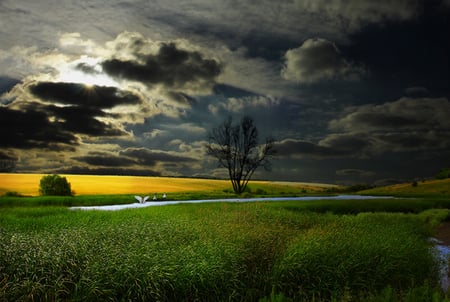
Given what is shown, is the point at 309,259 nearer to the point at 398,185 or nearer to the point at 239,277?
the point at 239,277

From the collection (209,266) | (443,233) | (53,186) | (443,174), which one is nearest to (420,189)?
(443,174)

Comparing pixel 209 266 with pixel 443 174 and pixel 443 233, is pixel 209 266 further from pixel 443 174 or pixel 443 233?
pixel 443 174

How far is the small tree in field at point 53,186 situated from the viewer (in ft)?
105

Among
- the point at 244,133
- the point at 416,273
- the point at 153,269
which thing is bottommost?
the point at 416,273

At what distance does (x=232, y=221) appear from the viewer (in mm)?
15961

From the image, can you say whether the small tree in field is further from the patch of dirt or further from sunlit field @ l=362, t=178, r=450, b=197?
sunlit field @ l=362, t=178, r=450, b=197

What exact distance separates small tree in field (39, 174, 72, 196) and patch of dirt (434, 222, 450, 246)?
86.7 ft

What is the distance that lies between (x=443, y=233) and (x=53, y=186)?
27.4 m

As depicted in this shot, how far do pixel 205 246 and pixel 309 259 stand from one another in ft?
8.89

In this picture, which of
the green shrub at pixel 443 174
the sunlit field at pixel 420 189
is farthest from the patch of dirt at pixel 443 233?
the green shrub at pixel 443 174

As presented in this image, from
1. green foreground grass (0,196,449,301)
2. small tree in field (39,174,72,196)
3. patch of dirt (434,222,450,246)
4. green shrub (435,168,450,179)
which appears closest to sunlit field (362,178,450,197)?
green shrub (435,168,450,179)

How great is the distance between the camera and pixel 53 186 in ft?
106

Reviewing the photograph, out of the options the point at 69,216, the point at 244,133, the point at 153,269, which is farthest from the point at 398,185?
the point at 153,269

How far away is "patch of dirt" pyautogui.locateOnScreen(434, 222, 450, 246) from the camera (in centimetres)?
1892
